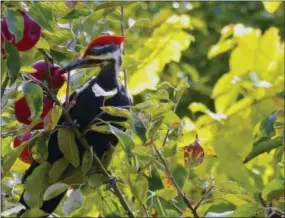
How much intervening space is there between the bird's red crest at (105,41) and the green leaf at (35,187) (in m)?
0.19

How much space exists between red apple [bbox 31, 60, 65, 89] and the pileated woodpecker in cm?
2

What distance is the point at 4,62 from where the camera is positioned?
1049mm

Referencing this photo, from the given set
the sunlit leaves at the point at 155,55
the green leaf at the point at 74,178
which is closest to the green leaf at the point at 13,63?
the green leaf at the point at 74,178

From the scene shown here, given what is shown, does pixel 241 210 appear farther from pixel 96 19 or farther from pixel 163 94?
pixel 96 19

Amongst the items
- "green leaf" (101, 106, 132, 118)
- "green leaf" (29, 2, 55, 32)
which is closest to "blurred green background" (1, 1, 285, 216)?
"green leaf" (29, 2, 55, 32)

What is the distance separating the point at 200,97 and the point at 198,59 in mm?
193

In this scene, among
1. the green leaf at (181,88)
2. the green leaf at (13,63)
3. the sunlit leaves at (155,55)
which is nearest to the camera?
the green leaf at (13,63)

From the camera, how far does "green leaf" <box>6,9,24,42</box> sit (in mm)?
1024

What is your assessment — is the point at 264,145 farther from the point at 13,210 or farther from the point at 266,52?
the point at 266,52

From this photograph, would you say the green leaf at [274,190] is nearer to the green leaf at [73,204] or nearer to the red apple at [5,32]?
the green leaf at [73,204]

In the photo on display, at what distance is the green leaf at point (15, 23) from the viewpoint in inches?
40.3

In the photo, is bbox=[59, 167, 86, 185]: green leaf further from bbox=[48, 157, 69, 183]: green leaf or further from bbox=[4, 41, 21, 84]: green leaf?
bbox=[4, 41, 21, 84]: green leaf

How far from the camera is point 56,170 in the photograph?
1217mm

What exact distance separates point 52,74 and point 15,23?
19 centimetres
